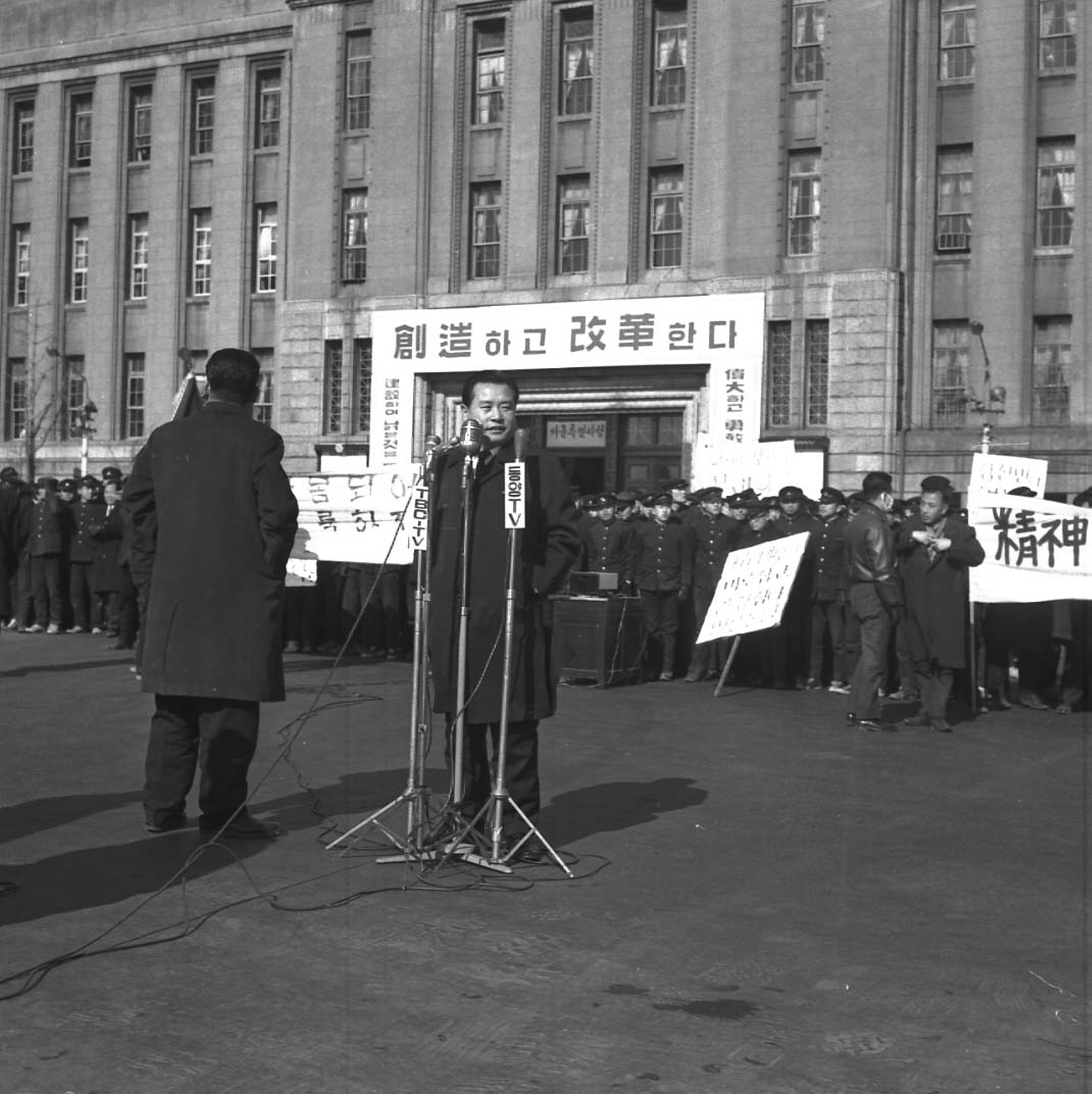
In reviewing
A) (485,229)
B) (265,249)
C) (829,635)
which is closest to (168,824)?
(829,635)

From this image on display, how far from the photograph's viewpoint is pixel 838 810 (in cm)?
952

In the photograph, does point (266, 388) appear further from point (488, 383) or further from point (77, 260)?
point (488, 383)

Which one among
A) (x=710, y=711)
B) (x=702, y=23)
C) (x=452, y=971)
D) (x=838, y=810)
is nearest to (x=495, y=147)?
(x=702, y=23)

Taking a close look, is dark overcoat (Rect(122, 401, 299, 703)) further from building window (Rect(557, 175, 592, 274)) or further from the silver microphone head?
building window (Rect(557, 175, 592, 274))

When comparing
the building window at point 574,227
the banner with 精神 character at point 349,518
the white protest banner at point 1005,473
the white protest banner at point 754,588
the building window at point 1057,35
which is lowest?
the white protest banner at point 754,588

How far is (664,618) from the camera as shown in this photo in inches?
727

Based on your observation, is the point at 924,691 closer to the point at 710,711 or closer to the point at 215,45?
the point at 710,711

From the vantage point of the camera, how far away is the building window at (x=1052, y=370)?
31111 millimetres

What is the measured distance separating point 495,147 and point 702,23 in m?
5.02

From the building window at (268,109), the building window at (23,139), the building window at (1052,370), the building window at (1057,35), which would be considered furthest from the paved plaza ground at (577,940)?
the building window at (23,139)

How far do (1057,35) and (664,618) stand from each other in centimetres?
1785

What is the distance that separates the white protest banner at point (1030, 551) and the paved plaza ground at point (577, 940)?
443 cm

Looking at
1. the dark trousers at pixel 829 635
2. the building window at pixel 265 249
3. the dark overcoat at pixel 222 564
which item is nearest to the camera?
the dark overcoat at pixel 222 564

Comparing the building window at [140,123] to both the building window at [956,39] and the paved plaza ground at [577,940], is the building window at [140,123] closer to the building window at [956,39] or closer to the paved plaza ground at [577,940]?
the building window at [956,39]
